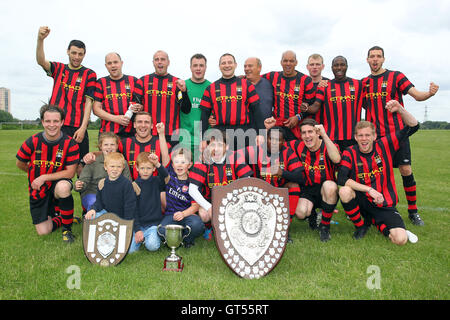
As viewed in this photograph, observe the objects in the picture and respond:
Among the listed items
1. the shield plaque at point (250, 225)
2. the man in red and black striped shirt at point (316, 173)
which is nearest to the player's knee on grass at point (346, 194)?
the man in red and black striped shirt at point (316, 173)

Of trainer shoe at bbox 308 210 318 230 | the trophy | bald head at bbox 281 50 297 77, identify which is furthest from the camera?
bald head at bbox 281 50 297 77

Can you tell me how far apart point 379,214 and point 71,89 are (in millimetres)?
4369

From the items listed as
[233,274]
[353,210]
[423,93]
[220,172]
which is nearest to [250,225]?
[233,274]

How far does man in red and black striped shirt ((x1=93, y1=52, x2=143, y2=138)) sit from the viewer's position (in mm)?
4965

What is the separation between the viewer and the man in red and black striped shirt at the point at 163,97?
5.04 metres

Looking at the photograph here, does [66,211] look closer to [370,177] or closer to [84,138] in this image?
[84,138]

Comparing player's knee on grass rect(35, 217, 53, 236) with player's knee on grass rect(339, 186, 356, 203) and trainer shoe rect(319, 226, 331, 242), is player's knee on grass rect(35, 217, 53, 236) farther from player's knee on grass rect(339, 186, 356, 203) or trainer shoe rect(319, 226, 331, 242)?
player's knee on grass rect(339, 186, 356, 203)

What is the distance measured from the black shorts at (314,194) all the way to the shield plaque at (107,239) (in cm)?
223

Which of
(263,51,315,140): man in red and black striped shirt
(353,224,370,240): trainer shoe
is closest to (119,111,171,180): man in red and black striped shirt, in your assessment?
(263,51,315,140): man in red and black striped shirt

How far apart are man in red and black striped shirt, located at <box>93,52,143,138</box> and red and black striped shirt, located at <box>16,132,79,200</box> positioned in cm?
73

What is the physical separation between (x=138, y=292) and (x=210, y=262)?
0.84 metres

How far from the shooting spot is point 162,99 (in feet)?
16.6

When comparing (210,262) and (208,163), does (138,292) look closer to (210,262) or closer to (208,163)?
(210,262)
